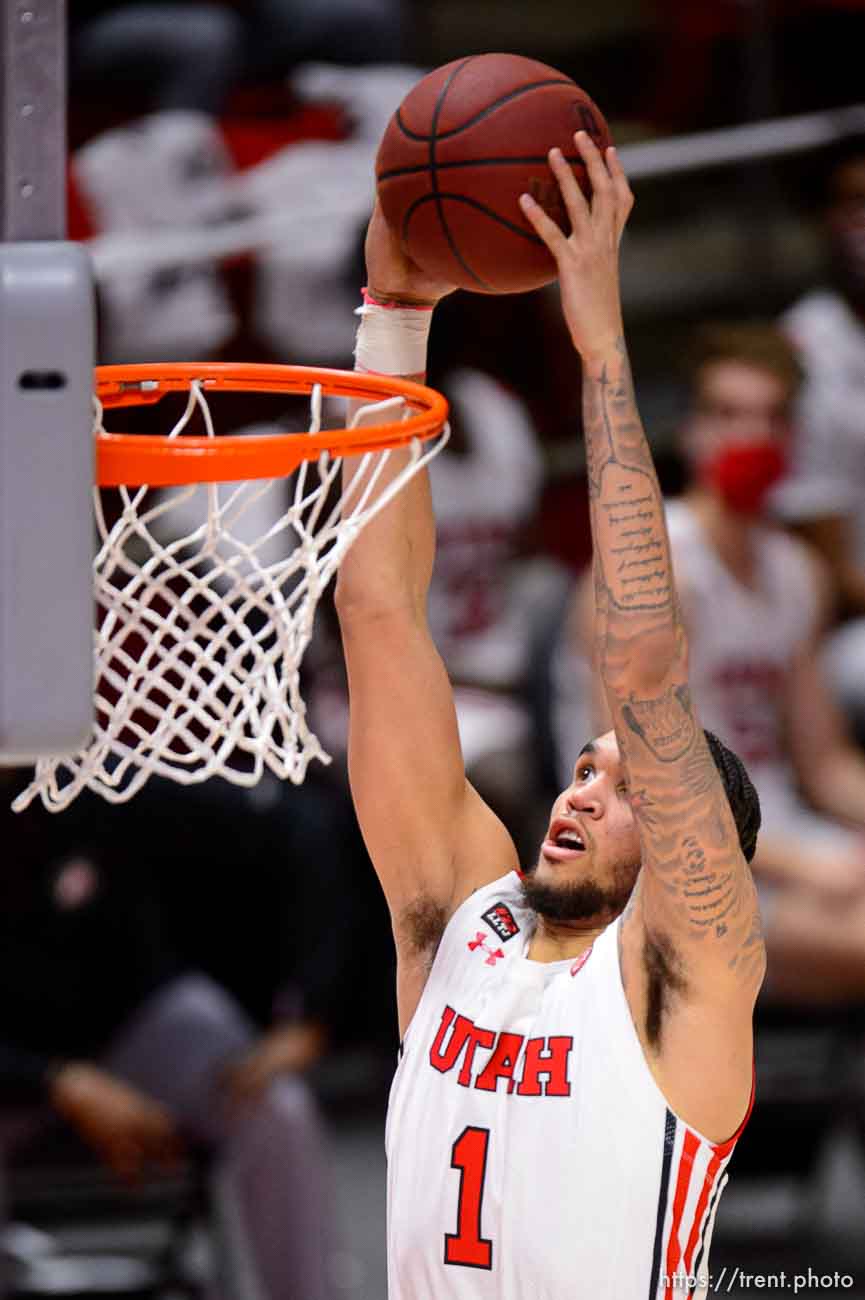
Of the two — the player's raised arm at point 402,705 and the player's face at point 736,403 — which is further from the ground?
the player's face at point 736,403

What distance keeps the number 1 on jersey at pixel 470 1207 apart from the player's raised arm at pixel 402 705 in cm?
34

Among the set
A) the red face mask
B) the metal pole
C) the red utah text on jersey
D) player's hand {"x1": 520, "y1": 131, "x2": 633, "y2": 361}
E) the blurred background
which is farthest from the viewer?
the red face mask

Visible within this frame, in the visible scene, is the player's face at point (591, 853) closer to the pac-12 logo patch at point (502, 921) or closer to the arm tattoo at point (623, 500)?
the pac-12 logo patch at point (502, 921)

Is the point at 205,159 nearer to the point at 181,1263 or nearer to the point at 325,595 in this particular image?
the point at 325,595

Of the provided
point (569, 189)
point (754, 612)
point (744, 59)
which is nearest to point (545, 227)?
point (569, 189)

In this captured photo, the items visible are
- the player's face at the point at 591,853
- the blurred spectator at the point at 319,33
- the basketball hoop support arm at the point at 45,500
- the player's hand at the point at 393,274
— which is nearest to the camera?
the basketball hoop support arm at the point at 45,500

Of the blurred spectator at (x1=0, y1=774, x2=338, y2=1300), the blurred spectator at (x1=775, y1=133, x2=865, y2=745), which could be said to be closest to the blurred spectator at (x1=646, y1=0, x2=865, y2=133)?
the blurred spectator at (x1=775, y1=133, x2=865, y2=745)

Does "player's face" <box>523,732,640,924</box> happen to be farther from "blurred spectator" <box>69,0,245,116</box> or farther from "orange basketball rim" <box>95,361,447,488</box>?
"blurred spectator" <box>69,0,245,116</box>

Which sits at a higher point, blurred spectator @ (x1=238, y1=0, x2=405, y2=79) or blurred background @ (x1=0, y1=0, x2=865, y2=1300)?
blurred spectator @ (x1=238, y1=0, x2=405, y2=79)

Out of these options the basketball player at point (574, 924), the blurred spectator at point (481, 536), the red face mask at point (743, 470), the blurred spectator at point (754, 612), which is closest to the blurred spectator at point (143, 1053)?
the blurred spectator at point (754, 612)

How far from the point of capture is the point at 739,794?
2.96 m

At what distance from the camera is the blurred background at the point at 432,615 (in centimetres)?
542

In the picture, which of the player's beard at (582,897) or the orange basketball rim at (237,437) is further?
the player's beard at (582,897)

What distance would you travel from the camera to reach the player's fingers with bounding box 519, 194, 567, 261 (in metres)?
2.67
